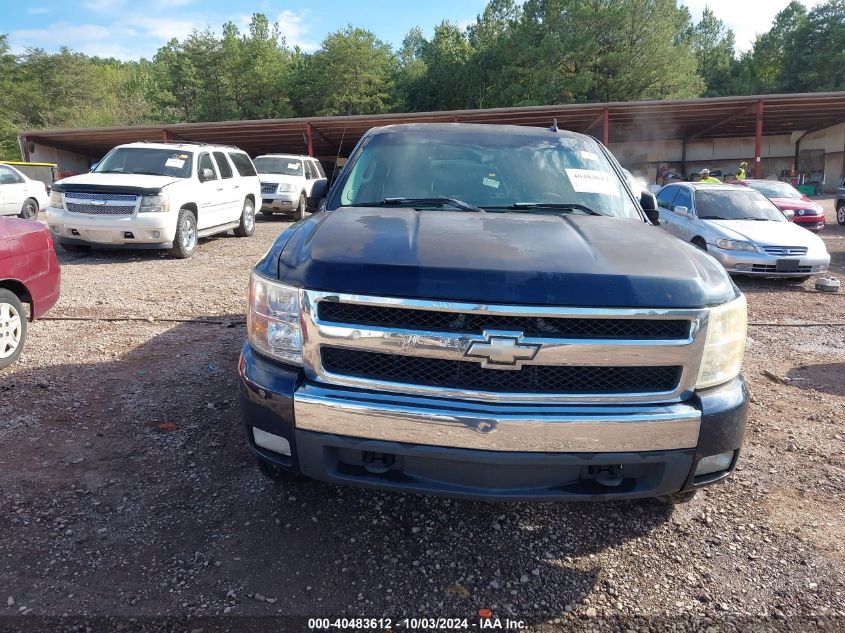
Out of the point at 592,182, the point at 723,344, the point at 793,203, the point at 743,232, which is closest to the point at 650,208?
the point at 592,182

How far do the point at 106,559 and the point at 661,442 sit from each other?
231 cm

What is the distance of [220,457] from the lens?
3326mm

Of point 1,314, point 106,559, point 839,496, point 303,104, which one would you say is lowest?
point 839,496

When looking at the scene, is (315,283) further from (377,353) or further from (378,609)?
(378,609)

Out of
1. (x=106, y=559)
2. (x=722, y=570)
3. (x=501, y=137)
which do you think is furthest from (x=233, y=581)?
(x=501, y=137)

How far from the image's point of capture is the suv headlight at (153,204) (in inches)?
352

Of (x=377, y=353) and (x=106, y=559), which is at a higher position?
(x=377, y=353)

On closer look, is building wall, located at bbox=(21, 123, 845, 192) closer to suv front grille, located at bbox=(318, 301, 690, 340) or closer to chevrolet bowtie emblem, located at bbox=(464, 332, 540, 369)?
suv front grille, located at bbox=(318, 301, 690, 340)

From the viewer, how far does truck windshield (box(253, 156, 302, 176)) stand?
17531 millimetres

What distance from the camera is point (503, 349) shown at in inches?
81.7

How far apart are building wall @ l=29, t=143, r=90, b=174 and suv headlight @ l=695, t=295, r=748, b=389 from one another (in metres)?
34.5

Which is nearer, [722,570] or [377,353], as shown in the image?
[377,353]

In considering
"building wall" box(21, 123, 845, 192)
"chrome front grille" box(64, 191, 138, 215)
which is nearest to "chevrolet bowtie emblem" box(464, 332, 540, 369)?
"chrome front grille" box(64, 191, 138, 215)

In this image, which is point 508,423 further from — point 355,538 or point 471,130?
point 471,130
